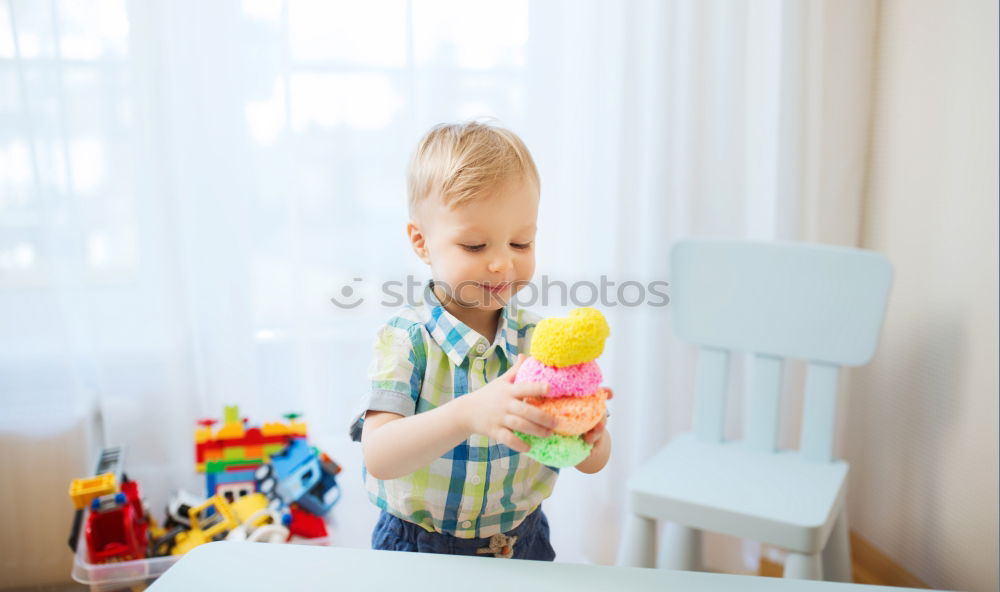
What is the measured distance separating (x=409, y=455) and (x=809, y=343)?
3.24 feet

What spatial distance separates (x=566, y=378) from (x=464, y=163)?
0.25 metres

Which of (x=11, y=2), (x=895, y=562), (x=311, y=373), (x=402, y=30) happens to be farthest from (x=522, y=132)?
(x=895, y=562)

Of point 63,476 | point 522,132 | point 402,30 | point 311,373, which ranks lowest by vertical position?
point 63,476

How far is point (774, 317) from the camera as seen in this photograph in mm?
1431

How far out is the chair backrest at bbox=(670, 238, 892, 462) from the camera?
1.36 metres

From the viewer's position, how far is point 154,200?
1.48m

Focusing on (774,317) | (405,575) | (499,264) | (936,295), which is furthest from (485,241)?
(936,295)

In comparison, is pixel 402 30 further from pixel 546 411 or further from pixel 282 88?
pixel 546 411

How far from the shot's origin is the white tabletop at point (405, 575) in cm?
57

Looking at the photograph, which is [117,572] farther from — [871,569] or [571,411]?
[871,569]

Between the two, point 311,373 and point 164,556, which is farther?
point 311,373

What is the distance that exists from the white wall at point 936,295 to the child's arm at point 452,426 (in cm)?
116

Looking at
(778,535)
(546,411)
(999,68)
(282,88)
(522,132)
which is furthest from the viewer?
(522,132)

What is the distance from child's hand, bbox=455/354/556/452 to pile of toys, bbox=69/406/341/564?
0.79 meters
